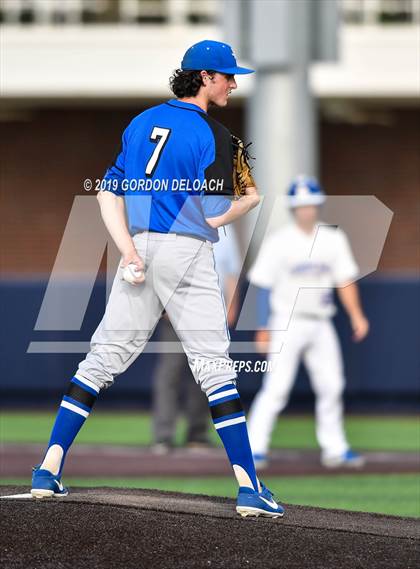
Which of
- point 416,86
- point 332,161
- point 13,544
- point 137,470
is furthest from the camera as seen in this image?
point 332,161

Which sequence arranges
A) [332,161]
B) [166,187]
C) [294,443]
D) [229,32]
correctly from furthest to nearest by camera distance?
[332,161] → [229,32] → [294,443] → [166,187]

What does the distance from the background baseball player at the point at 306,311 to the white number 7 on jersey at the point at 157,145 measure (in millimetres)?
4232

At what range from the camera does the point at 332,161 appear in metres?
24.2

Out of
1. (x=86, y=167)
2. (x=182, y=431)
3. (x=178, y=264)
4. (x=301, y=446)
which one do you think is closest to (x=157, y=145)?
(x=178, y=264)

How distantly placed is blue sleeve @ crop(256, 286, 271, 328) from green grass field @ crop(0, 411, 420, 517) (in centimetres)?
113

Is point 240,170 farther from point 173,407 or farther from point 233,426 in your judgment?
point 173,407

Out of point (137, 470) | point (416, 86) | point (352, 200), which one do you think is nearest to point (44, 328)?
point (137, 470)

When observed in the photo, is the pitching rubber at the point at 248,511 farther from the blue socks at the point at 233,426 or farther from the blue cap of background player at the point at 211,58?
the blue cap of background player at the point at 211,58

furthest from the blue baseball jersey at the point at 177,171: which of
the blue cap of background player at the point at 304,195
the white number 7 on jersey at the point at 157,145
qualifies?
the blue cap of background player at the point at 304,195

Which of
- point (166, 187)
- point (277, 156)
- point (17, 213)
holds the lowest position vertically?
point (17, 213)

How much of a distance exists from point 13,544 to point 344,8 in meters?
18.7

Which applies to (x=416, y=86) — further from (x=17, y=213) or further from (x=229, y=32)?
(x=229, y=32)

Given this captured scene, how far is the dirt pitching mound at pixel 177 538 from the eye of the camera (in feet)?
16.1

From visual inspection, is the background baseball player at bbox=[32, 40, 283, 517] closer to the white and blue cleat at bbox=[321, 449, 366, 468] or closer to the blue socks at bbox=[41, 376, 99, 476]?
the blue socks at bbox=[41, 376, 99, 476]
